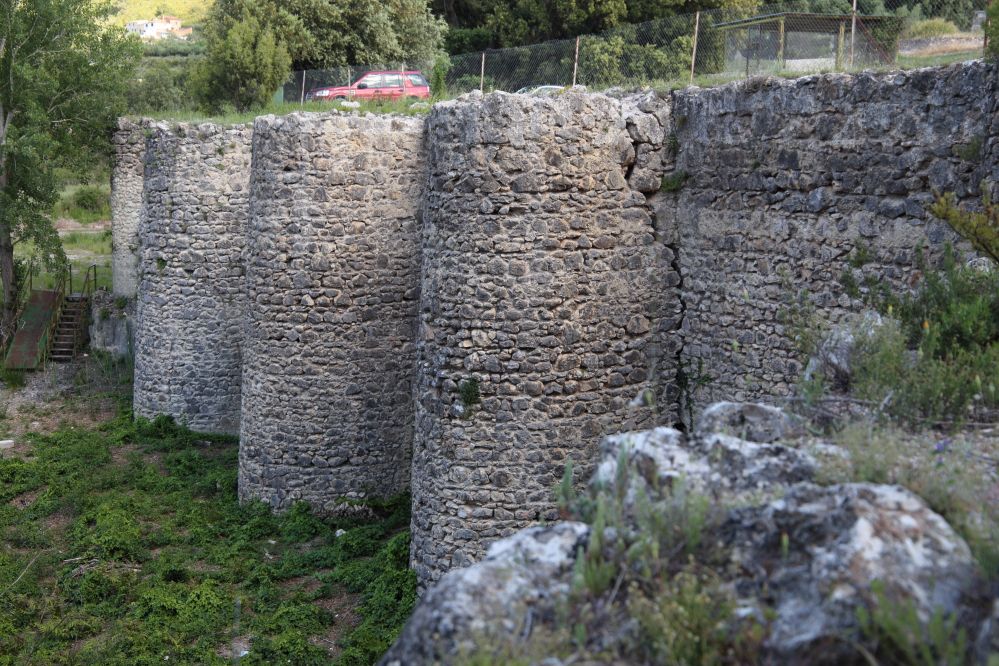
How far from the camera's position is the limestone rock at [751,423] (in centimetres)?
452

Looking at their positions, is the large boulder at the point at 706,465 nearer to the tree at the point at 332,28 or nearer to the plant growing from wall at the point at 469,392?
the plant growing from wall at the point at 469,392

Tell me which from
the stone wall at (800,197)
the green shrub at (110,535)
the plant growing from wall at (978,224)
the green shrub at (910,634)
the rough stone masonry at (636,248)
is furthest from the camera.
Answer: the green shrub at (110,535)

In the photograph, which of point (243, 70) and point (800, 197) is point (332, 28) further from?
point (800, 197)

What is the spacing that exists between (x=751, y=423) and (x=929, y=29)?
769 cm

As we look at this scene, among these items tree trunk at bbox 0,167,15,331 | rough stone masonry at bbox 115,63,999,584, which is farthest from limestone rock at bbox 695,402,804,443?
tree trunk at bbox 0,167,15,331

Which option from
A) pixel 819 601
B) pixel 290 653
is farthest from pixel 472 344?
pixel 819 601

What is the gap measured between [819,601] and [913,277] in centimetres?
399

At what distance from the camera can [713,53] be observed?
1230 centimetres

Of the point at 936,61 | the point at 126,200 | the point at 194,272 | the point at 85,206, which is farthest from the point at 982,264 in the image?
the point at 85,206

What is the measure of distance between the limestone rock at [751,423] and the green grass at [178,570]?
522cm

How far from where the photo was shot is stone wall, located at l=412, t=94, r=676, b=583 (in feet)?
26.6

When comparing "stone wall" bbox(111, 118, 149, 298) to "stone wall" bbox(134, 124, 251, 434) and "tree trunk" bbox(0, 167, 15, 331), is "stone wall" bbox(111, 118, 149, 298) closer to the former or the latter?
"tree trunk" bbox(0, 167, 15, 331)

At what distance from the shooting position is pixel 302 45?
2633cm

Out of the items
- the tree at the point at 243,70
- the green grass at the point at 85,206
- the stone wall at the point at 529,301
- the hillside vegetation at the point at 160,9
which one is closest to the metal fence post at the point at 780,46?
the stone wall at the point at 529,301
